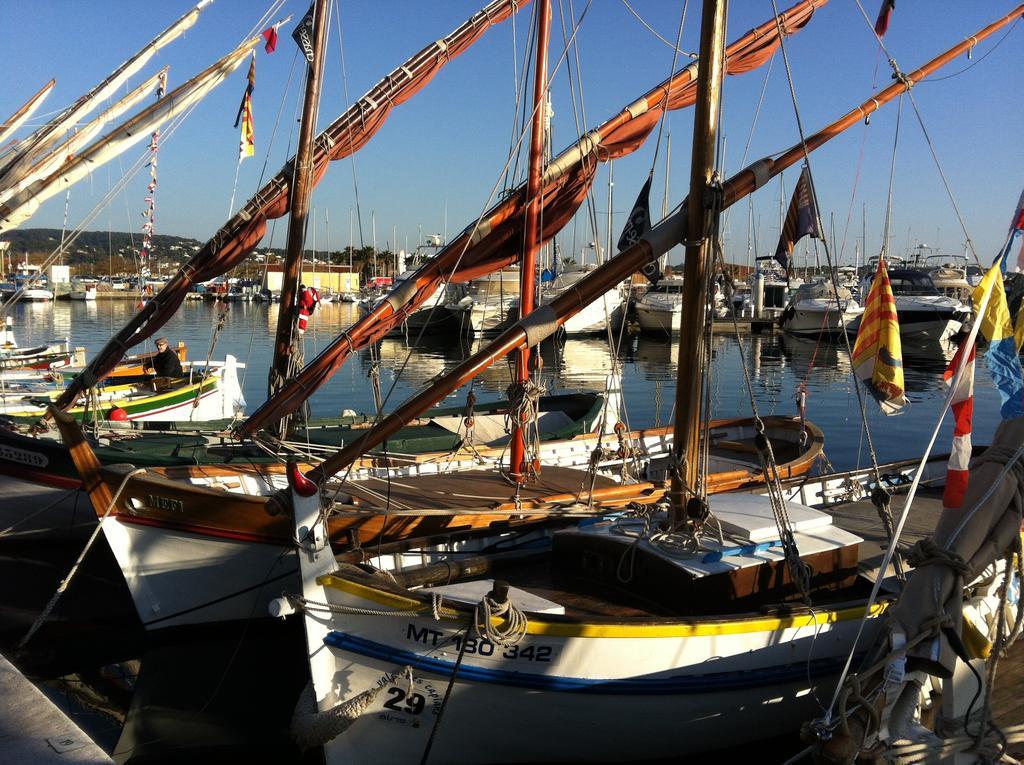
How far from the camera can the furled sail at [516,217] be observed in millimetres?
10352

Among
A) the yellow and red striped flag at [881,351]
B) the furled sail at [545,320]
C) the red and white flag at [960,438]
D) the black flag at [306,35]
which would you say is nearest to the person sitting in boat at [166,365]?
the black flag at [306,35]

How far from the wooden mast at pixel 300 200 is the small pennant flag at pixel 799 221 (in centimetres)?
715

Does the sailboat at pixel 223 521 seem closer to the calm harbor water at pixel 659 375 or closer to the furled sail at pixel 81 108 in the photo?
the calm harbor water at pixel 659 375

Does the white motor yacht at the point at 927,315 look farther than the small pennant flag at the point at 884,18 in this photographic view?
Yes

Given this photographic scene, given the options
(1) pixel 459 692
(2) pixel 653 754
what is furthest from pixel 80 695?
(2) pixel 653 754

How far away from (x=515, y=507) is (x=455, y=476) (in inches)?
90.6

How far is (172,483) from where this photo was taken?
10758 millimetres

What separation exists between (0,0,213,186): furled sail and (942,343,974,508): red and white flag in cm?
1249

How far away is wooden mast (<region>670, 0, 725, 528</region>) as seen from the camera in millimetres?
8375

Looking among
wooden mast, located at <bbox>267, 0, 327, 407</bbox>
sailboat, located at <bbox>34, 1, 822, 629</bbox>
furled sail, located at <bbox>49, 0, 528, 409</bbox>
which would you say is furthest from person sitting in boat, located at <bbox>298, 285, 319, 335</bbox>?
sailboat, located at <bbox>34, 1, 822, 629</bbox>

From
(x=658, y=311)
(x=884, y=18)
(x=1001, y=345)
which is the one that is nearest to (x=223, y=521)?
(x=1001, y=345)

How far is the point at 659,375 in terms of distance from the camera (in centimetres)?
4303

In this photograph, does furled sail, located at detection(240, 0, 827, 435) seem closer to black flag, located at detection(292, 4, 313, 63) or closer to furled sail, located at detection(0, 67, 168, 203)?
black flag, located at detection(292, 4, 313, 63)

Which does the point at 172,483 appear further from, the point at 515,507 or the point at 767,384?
the point at 767,384
